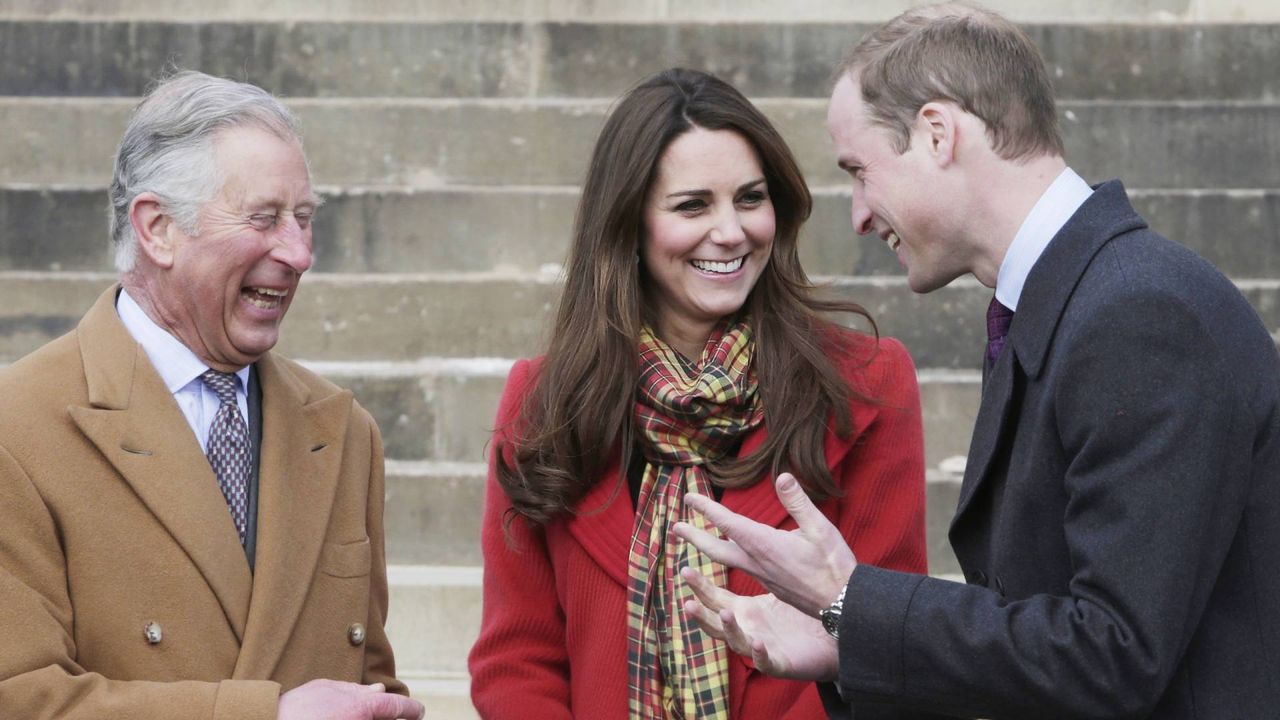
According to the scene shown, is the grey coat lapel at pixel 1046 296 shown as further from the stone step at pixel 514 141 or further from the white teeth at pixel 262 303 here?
the stone step at pixel 514 141

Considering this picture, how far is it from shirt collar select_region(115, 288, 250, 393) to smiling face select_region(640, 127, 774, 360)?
2.96 feet

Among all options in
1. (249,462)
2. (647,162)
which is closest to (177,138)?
(249,462)

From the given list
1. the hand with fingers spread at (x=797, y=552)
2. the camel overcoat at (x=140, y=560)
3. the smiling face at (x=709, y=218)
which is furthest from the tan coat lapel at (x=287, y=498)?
the hand with fingers spread at (x=797, y=552)

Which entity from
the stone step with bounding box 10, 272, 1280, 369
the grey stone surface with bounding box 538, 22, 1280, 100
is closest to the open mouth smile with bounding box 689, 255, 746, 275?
the stone step with bounding box 10, 272, 1280, 369

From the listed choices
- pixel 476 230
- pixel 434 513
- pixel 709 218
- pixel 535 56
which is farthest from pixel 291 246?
pixel 535 56

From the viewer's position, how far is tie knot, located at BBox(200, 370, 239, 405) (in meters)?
2.62

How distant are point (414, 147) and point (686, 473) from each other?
3.41 meters

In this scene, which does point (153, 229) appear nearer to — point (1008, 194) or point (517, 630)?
point (517, 630)

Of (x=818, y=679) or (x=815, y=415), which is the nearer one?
(x=818, y=679)

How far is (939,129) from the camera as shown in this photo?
2.18m

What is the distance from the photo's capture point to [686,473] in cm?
286

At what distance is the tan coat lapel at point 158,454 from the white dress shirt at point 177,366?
0.04 m

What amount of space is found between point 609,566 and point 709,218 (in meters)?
0.68

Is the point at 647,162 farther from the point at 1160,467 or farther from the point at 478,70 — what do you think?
the point at 478,70
